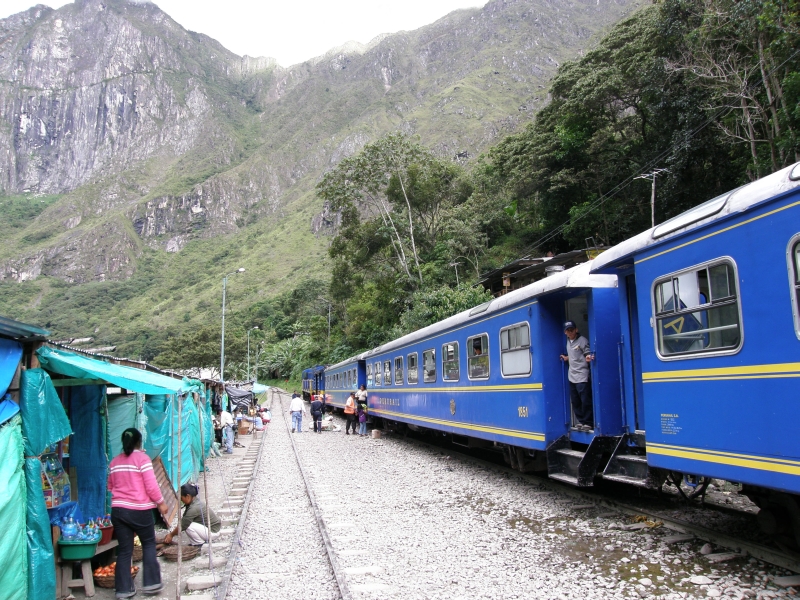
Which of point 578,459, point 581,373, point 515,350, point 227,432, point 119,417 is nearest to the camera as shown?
point 578,459

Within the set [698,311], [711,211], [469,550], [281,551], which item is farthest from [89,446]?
[711,211]

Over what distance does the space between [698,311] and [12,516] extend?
5898mm

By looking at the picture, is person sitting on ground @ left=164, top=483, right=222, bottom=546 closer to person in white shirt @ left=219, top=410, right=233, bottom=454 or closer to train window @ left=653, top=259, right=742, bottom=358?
train window @ left=653, top=259, right=742, bottom=358

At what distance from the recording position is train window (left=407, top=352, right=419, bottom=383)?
52.3 feet

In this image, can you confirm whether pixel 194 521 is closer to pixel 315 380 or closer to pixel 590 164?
pixel 590 164

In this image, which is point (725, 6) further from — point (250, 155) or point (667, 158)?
point (250, 155)

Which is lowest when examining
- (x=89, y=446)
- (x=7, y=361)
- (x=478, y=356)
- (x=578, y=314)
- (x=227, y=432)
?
(x=227, y=432)

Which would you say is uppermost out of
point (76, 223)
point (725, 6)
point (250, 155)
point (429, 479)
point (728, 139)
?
point (250, 155)

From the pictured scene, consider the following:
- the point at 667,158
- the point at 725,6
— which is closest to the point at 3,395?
the point at 725,6

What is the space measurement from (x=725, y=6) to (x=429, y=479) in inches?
758

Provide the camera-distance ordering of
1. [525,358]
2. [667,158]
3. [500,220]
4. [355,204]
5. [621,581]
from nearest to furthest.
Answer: [621,581], [525,358], [667,158], [355,204], [500,220]

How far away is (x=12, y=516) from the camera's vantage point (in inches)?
181

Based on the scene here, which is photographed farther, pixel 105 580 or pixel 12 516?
pixel 105 580

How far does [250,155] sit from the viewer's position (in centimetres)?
19838
